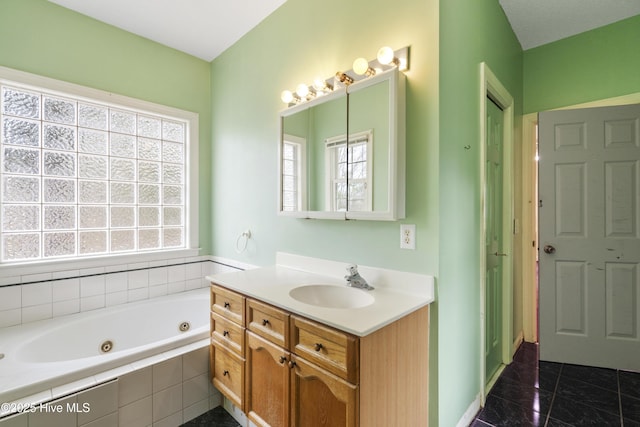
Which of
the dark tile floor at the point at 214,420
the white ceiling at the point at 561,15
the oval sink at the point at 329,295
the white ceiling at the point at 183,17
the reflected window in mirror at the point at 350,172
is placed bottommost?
the dark tile floor at the point at 214,420

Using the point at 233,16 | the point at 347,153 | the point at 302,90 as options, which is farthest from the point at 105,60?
the point at 347,153

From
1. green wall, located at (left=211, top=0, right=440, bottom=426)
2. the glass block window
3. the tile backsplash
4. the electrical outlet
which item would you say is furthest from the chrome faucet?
the glass block window

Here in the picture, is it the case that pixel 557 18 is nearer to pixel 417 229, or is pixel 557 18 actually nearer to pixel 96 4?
pixel 417 229

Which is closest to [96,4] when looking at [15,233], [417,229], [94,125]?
[94,125]

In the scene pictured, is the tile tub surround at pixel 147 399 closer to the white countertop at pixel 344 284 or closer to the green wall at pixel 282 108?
the white countertop at pixel 344 284

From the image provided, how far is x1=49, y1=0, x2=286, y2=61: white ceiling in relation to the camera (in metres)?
2.22

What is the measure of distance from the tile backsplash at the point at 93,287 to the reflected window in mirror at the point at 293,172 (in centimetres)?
118

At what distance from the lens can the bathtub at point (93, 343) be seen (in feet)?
4.83

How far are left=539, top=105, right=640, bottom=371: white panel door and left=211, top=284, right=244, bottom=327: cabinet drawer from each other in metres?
2.47

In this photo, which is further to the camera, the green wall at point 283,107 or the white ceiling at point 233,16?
the white ceiling at point 233,16

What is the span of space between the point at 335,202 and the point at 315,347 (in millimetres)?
854

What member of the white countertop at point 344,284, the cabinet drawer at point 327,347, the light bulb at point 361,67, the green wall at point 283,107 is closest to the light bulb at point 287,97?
the green wall at point 283,107

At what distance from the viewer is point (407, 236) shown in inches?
60.4

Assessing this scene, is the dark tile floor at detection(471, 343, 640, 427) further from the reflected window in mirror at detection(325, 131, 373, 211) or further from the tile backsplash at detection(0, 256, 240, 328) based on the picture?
the tile backsplash at detection(0, 256, 240, 328)
